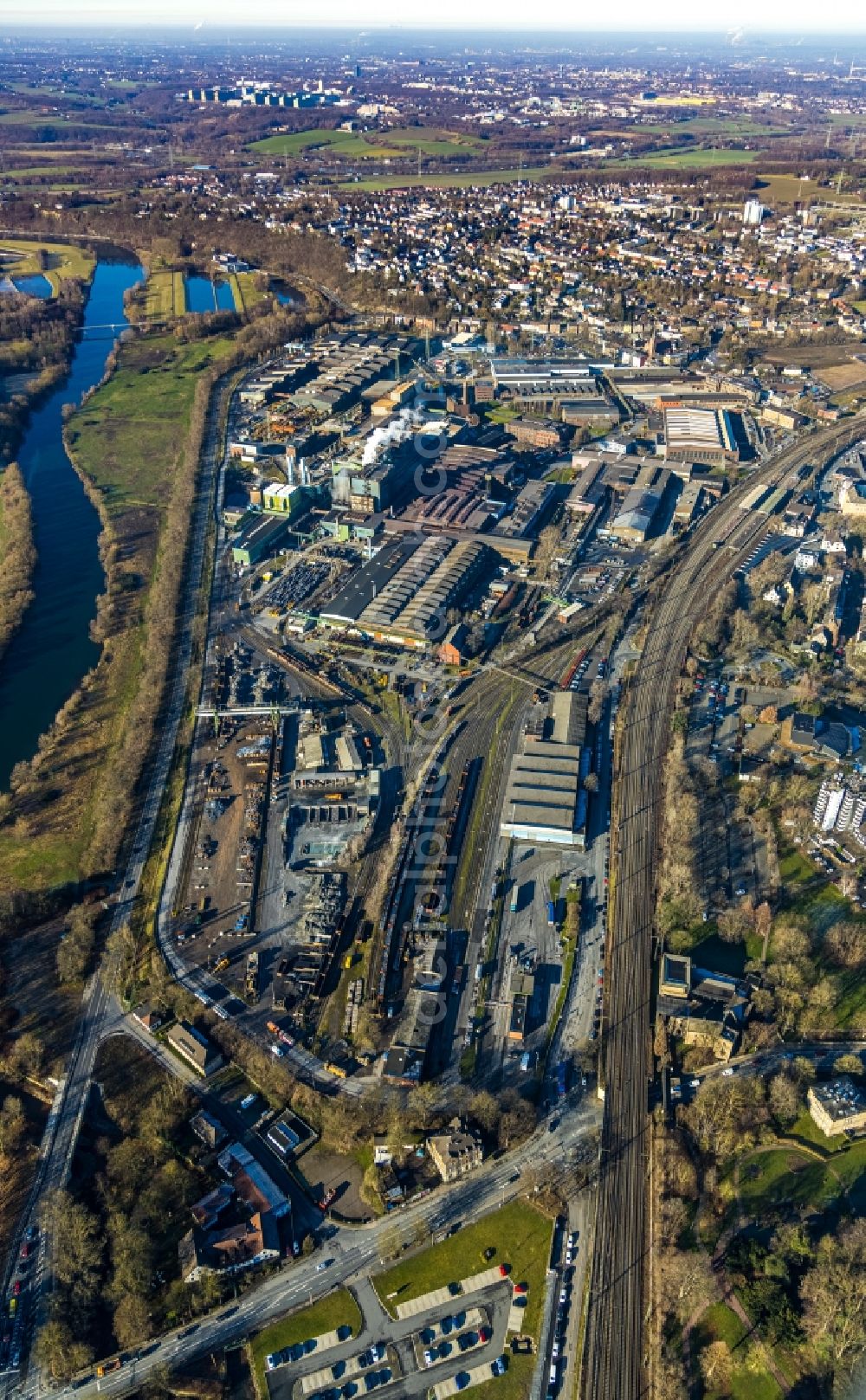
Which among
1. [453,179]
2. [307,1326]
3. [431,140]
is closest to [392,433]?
[307,1326]

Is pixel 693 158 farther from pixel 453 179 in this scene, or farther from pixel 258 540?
pixel 258 540

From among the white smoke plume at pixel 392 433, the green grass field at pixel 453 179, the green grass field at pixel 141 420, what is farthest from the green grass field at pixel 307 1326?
the green grass field at pixel 453 179

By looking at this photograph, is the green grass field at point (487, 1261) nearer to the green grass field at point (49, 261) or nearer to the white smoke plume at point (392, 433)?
the white smoke plume at point (392, 433)

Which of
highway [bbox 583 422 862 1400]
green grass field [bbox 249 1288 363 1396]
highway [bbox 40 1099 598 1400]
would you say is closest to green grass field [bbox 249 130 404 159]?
highway [bbox 583 422 862 1400]

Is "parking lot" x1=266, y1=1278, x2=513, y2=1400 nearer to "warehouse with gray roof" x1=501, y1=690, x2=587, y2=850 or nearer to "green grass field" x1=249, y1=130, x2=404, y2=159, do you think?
"warehouse with gray roof" x1=501, y1=690, x2=587, y2=850

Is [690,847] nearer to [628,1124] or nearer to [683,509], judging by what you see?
[628,1124]
